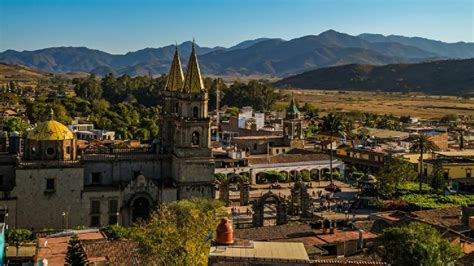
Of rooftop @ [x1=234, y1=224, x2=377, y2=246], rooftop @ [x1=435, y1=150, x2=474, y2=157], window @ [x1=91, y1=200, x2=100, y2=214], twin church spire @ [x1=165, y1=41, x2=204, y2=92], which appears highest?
twin church spire @ [x1=165, y1=41, x2=204, y2=92]

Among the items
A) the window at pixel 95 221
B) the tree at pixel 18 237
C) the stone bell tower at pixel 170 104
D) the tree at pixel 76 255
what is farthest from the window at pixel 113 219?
the tree at pixel 76 255

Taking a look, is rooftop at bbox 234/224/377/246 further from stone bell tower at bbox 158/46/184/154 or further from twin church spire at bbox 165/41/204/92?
stone bell tower at bbox 158/46/184/154

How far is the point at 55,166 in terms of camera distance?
3922 cm

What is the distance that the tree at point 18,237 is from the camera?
3301cm

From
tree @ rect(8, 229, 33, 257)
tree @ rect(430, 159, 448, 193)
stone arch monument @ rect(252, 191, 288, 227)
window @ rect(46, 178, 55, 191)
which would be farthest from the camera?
tree @ rect(430, 159, 448, 193)

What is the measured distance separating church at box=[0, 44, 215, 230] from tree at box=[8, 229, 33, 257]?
366cm

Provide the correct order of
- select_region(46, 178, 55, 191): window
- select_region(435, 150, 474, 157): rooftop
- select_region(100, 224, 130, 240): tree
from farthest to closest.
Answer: select_region(435, 150, 474, 157): rooftop, select_region(46, 178, 55, 191): window, select_region(100, 224, 130, 240): tree

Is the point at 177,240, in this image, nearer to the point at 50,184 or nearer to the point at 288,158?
the point at 50,184

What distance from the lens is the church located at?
3894 cm

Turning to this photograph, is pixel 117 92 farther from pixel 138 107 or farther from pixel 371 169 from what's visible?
pixel 371 169

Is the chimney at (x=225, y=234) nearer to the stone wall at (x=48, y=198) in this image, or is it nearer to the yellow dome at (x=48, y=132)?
the stone wall at (x=48, y=198)

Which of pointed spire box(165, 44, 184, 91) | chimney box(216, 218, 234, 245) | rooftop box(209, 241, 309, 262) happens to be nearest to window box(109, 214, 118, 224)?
pointed spire box(165, 44, 184, 91)

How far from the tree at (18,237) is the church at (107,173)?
366cm

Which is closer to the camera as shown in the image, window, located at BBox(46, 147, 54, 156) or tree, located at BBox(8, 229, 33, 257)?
tree, located at BBox(8, 229, 33, 257)
